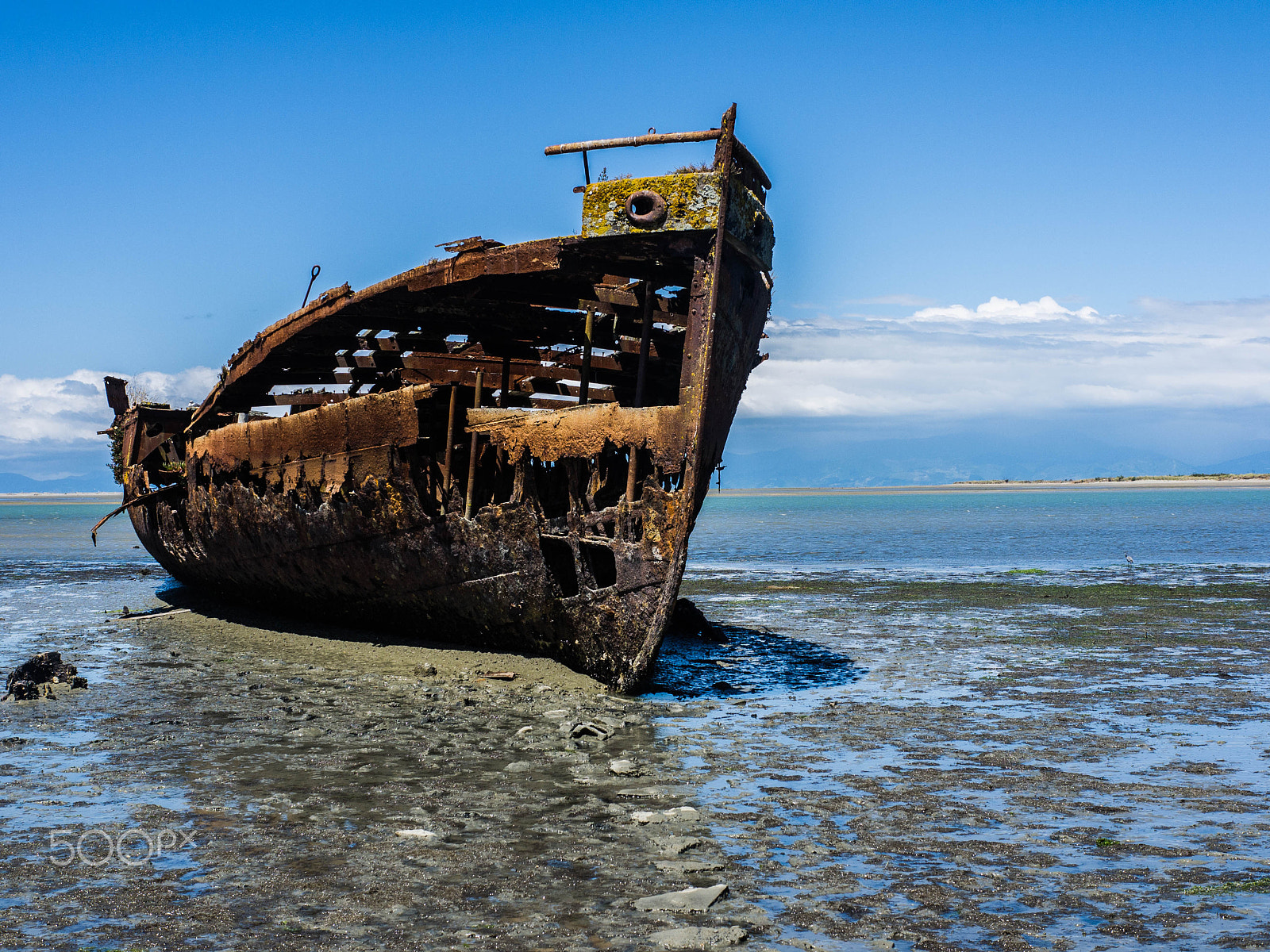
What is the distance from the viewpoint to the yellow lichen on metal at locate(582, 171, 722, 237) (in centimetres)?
802

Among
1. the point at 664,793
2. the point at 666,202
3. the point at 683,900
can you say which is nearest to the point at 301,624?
the point at 666,202

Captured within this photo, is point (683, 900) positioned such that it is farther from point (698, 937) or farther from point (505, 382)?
point (505, 382)


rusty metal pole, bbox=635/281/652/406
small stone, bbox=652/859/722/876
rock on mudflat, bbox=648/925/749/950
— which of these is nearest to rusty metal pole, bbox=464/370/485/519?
rusty metal pole, bbox=635/281/652/406

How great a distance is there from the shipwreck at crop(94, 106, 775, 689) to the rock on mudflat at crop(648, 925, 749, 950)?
407 centimetres

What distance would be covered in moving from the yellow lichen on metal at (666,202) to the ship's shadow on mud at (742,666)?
3521 millimetres

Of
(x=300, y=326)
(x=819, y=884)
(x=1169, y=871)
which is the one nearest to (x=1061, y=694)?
(x=1169, y=871)

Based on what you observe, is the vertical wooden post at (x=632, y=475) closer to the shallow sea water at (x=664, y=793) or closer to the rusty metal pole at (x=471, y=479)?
the shallow sea water at (x=664, y=793)

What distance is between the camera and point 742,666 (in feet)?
32.5

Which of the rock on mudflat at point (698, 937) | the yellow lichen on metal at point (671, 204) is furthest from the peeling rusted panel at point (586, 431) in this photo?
the rock on mudflat at point (698, 937)

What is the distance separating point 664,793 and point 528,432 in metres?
3.94

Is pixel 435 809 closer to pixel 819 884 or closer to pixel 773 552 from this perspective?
pixel 819 884

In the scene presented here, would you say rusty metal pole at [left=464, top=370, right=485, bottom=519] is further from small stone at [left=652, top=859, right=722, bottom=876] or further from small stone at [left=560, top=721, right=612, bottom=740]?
small stone at [left=652, top=859, right=722, bottom=876]

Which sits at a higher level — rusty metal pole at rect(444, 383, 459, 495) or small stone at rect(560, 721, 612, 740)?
rusty metal pole at rect(444, 383, 459, 495)

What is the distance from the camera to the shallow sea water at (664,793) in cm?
381
